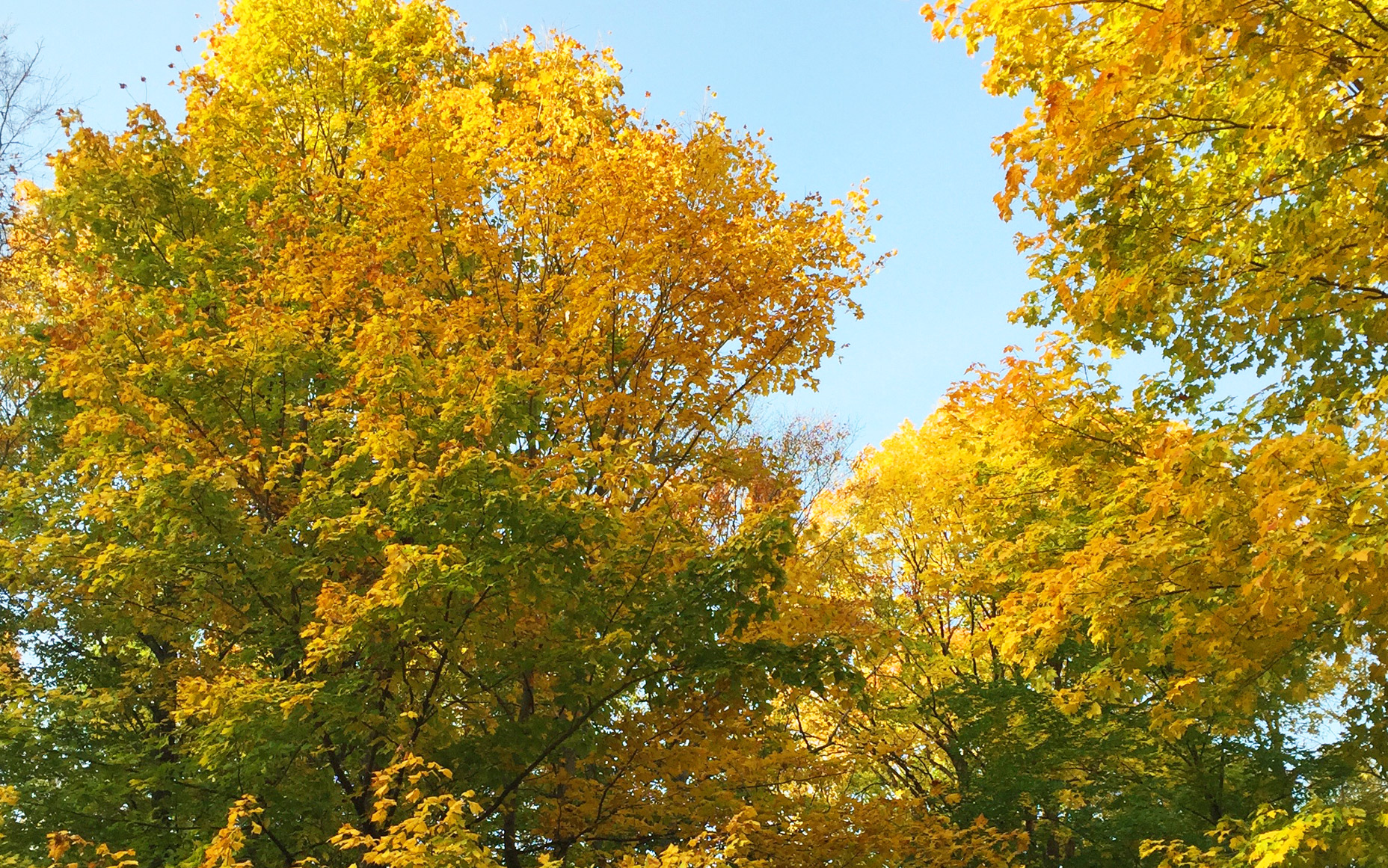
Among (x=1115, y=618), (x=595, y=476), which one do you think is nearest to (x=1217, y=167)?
(x=1115, y=618)

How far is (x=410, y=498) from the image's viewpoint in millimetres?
6184

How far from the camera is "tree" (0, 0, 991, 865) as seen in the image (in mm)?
6457

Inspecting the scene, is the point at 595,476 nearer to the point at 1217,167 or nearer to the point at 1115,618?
the point at 1115,618

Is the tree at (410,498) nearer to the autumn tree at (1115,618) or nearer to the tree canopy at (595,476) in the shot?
the tree canopy at (595,476)

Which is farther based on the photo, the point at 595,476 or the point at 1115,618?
the point at 595,476

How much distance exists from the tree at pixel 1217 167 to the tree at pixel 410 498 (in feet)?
9.22

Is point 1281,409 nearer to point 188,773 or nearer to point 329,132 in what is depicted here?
point 188,773

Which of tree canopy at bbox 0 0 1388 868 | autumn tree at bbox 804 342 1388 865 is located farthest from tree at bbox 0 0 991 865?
autumn tree at bbox 804 342 1388 865

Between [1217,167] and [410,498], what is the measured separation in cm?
593

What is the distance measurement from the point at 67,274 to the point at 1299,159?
11173 millimetres

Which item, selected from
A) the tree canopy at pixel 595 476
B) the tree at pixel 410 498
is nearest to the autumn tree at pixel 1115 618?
the tree canopy at pixel 595 476

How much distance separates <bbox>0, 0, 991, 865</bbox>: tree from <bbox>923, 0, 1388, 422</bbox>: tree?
2.81 metres

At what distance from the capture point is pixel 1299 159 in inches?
223

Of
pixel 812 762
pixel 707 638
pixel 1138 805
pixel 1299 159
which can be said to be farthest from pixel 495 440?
pixel 1138 805
